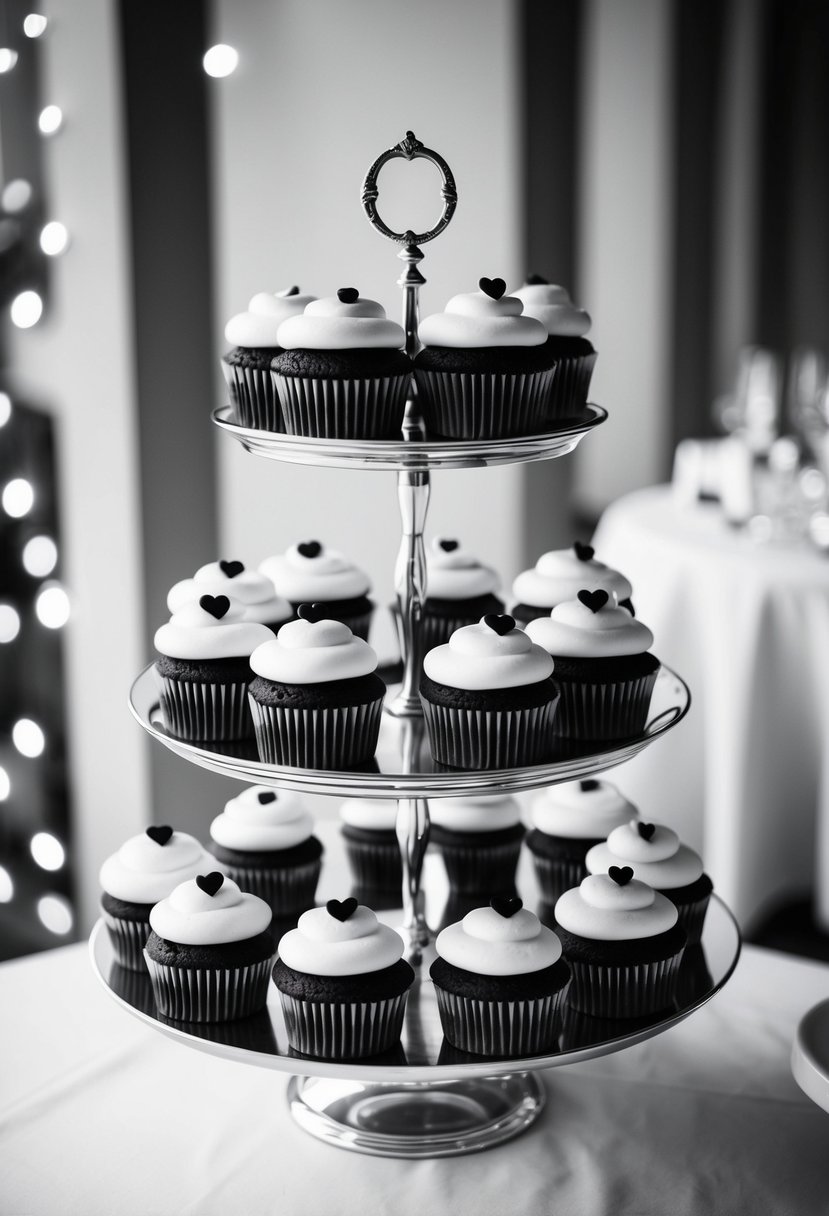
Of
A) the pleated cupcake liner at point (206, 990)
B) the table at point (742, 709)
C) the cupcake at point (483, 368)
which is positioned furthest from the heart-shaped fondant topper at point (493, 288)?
the table at point (742, 709)

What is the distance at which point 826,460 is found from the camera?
3.70 m

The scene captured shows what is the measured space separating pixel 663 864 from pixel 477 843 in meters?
0.28

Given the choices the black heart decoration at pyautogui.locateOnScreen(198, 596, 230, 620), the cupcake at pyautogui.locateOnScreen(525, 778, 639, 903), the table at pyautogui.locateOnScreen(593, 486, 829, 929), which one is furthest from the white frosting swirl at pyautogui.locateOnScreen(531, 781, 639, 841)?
the table at pyautogui.locateOnScreen(593, 486, 829, 929)

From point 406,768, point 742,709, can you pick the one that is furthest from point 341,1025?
point 742,709

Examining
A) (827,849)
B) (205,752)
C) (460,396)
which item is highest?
(460,396)

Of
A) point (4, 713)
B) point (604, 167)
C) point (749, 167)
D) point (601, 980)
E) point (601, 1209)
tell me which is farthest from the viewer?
point (749, 167)

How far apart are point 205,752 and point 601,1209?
1.86ft

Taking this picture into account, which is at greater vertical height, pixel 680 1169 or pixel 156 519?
pixel 156 519

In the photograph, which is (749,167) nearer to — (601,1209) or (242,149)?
(242,149)

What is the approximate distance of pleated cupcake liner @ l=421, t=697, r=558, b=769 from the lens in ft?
4.25

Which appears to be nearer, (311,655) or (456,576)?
(311,655)

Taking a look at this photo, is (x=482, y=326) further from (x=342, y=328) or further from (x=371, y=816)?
(x=371, y=816)

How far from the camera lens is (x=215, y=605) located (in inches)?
54.4

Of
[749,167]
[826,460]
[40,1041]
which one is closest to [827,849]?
[826,460]
